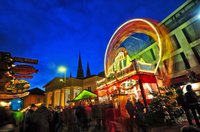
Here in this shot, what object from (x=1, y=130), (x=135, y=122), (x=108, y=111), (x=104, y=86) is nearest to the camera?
(x=1, y=130)

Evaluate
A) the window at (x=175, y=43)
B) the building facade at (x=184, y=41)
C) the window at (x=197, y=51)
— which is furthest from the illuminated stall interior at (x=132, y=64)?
the window at (x=197, y=51)

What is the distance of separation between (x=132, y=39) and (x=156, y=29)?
17.1ft

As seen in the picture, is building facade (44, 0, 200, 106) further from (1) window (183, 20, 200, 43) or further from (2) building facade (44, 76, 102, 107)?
(2) building facade (44, 76, 102, 107)

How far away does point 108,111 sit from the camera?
915cm

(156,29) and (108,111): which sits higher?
(156,29)

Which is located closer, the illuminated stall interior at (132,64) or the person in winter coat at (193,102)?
the person in winter coat at (193,102)

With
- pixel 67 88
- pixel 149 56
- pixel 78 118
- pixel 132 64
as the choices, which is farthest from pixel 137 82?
pixel 67 88

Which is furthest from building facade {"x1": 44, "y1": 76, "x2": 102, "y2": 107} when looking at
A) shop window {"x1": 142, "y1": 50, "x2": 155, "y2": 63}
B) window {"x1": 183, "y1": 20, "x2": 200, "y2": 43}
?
window {"x1": 183, "y1": 20, "x2": 200, "y2": 43}

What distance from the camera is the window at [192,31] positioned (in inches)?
703

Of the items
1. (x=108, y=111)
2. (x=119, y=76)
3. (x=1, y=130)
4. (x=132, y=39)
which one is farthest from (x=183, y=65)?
(x=1, y=130)

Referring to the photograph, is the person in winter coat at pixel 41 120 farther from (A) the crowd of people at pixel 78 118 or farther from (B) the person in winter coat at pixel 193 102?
(B) the person in winter coat at pixel 193 102

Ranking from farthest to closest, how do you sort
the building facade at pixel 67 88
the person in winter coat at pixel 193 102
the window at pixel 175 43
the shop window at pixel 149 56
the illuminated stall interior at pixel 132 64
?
the building facade at pixel 67 88 < the shop window at pixel 149 56 < the window at pixel 175 43 < the illuminated stall interior at pixel 132 64 < the person in winter coat at pixel 193 102

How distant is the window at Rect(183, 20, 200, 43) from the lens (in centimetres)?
1784

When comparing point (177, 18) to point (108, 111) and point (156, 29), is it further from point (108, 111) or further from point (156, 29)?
point (108, 111)
